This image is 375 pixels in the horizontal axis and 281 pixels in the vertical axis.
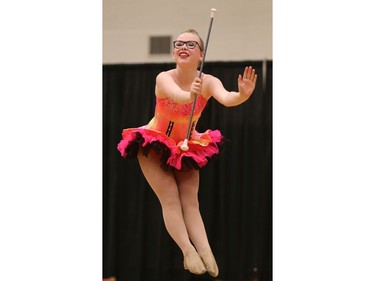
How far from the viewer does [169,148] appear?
2.21 m

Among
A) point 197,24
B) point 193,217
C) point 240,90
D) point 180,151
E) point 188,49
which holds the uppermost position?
point 197,24

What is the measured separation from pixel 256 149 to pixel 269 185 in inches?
11.2

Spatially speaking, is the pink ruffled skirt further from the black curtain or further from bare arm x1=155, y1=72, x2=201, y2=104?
the black curtain

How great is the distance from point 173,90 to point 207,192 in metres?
1.23

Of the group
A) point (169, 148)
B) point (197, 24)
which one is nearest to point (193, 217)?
point (169, 148)

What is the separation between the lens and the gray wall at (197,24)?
104 inches

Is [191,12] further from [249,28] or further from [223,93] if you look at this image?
[223,93]

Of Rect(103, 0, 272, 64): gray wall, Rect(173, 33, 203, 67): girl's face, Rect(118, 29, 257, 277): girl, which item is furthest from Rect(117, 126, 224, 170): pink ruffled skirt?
Rect(103, 0, 272, 64): gray wall

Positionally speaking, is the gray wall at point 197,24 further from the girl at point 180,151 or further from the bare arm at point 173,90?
the bare arm at point 173,90

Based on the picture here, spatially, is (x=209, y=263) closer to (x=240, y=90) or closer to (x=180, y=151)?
(x=180, y=151)

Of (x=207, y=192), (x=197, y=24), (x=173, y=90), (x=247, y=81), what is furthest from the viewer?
(x=207, y=192)

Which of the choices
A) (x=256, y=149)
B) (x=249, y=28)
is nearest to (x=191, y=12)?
(x=249, y=28)

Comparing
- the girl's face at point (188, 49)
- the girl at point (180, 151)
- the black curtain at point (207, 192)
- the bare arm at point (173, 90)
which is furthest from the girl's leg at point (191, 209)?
the black curtain at point (207, 192)

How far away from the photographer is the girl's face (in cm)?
222
